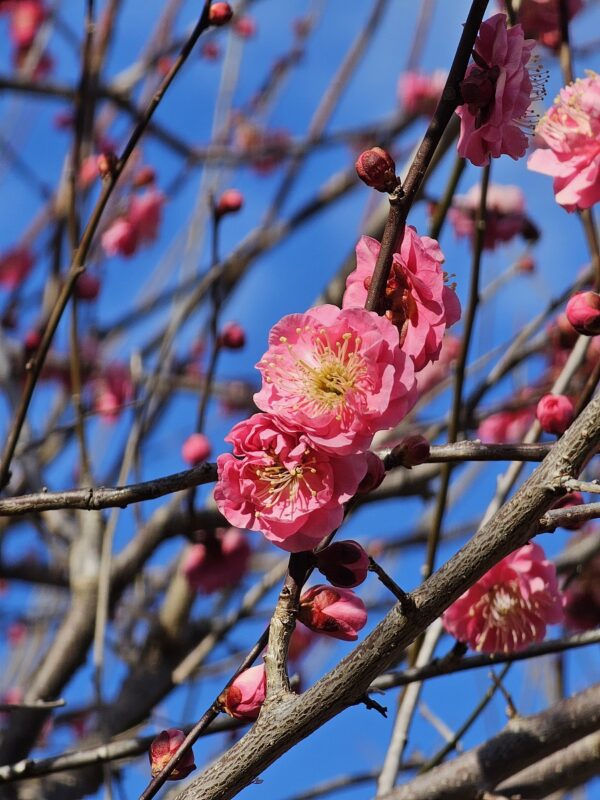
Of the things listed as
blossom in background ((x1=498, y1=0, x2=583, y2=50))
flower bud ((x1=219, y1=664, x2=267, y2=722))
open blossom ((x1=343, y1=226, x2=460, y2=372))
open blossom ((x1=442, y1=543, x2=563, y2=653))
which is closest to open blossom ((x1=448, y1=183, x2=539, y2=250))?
blossom in background ((x1=498, y1=0, x2=583, y2=50))

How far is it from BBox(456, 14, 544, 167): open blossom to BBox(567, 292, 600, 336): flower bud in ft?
0.67

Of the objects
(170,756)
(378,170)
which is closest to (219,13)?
(378,170)

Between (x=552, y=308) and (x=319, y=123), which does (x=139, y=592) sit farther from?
(x=319, y=123)

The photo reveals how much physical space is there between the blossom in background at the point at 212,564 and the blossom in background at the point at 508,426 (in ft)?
3.48

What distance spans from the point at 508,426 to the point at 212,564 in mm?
1253

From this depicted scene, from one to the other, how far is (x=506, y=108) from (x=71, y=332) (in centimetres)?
115

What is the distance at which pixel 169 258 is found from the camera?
361 centimetres

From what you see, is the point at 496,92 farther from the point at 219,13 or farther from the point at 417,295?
the point at 219,13

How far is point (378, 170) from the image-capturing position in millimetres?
982

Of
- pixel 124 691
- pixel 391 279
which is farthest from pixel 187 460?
pixel 391 279

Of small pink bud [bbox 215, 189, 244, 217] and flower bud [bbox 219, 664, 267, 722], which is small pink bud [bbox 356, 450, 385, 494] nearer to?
flower bud [bbox 219, 664, 267, 722]

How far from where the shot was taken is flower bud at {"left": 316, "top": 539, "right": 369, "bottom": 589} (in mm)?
961

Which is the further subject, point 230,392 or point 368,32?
point 230,392

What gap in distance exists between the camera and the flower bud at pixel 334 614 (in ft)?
3.22
